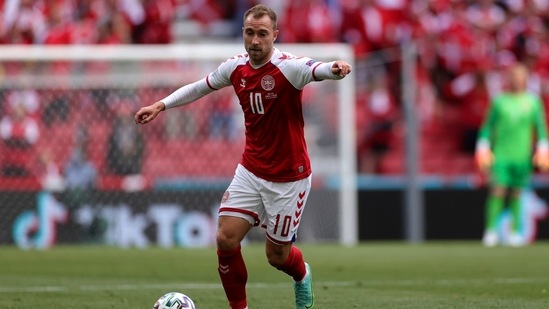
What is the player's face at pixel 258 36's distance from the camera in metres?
7.21

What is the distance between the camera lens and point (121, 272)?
11.4 metres

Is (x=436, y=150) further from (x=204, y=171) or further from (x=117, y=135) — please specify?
(x=117, y=135)

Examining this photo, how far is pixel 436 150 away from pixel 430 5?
3.39 m

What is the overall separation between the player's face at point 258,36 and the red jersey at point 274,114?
0.38ft

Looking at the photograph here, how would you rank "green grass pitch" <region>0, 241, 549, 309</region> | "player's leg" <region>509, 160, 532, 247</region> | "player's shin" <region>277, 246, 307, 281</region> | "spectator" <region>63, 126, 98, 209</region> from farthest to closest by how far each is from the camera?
"player's leg" <region>509, 160, 532, 247</region>, "spectator" <region>63, 126, 98, 209</region>, "green grass pitch" <region>0, 241, 549, 309</region>, "player's shin" <region>277, 246, 307, 281</region>

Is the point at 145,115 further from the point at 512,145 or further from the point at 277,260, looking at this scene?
the point at 512,145

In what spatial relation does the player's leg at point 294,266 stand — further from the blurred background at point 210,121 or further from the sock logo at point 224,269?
the blurred background at point 210,121

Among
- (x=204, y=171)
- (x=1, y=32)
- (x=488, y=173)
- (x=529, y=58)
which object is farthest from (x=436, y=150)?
(x=1, y=32)

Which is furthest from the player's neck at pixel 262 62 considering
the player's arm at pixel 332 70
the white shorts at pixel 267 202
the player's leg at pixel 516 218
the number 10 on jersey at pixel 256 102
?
the player's leg at pixel 516 218

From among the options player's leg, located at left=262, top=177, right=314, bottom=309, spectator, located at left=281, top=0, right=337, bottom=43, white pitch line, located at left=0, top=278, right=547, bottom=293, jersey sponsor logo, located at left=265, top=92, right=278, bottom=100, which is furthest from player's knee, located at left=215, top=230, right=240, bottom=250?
spectator, located at left=281, top=0, right=337, bottom=43

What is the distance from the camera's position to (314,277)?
10.8 metres

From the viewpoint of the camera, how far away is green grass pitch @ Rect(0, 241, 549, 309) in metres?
8.59

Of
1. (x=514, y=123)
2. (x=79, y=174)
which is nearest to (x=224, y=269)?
(x=79, y=174)

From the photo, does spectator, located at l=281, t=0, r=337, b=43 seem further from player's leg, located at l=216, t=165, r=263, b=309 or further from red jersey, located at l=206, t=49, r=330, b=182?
player's leg, located at l=216, t=165, r=263, b=309
